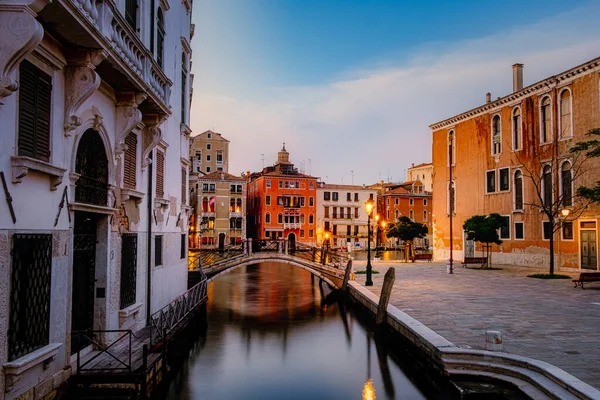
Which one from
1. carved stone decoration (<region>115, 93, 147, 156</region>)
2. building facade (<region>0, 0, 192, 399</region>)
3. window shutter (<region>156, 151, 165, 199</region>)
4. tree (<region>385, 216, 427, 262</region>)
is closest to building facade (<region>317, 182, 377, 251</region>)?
tree (<region>385, 216, 427, 262</region>)

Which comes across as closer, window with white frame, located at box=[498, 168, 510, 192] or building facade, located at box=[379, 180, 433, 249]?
window with white frame, located at box=[498, 168, 510, 192]

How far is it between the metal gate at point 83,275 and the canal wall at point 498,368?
243 inches

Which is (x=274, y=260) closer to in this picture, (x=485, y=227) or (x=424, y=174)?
(x=485, y=227)

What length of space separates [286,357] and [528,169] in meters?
21.0

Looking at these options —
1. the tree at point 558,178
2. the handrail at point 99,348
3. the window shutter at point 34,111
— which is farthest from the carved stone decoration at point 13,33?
the tree at point 558,178

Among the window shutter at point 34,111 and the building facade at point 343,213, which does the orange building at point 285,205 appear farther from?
the window shutter at point 34,111

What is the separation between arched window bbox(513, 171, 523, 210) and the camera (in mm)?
29312

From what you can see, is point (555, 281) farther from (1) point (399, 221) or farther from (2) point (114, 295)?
(2) point (114, 295)

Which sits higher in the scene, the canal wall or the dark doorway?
the dark doorway

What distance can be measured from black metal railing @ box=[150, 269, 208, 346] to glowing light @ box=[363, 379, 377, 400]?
13.4 ft

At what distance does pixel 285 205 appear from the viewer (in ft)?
198

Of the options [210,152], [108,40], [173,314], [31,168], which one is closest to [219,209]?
[210,152]

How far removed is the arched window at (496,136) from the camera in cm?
3137

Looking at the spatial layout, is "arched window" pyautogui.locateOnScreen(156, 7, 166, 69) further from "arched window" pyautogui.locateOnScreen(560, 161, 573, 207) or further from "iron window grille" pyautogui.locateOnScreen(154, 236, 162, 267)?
"arched window" pyautogui.locateOnScreen(560, 161, 573, 207)
